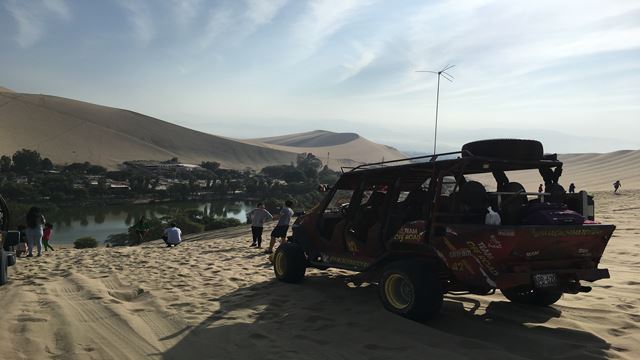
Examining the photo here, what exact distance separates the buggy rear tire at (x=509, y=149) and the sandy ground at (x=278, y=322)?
1979mm

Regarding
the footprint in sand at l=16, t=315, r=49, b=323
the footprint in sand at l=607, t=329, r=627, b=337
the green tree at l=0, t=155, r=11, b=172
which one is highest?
the green tree at l=0, t=155, r=11, b=172

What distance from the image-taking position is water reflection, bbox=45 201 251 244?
50.8 meters

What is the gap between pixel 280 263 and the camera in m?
8.52

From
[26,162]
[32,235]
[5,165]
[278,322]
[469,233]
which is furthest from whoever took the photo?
[26,162]

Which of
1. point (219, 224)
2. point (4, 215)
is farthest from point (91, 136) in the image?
point (4, 215)

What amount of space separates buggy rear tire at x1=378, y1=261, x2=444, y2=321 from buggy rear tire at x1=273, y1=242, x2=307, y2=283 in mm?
2375

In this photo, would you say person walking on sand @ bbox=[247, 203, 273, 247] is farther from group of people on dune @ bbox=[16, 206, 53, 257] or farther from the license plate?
the license plate

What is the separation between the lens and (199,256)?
12328mm

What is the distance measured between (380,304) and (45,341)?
3.96m

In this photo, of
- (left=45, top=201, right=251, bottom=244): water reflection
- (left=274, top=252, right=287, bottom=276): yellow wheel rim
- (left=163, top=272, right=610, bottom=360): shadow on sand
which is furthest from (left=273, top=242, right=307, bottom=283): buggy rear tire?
(left=45, top=201, right=251, bottom=244): water reflection

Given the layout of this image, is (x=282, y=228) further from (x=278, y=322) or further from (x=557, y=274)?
(x=557, y=274)

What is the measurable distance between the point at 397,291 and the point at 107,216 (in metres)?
67.9

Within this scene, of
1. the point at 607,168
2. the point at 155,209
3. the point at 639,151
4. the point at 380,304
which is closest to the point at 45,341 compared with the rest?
the point at 380,304

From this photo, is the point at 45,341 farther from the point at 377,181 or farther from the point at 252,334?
the point at 377,181
